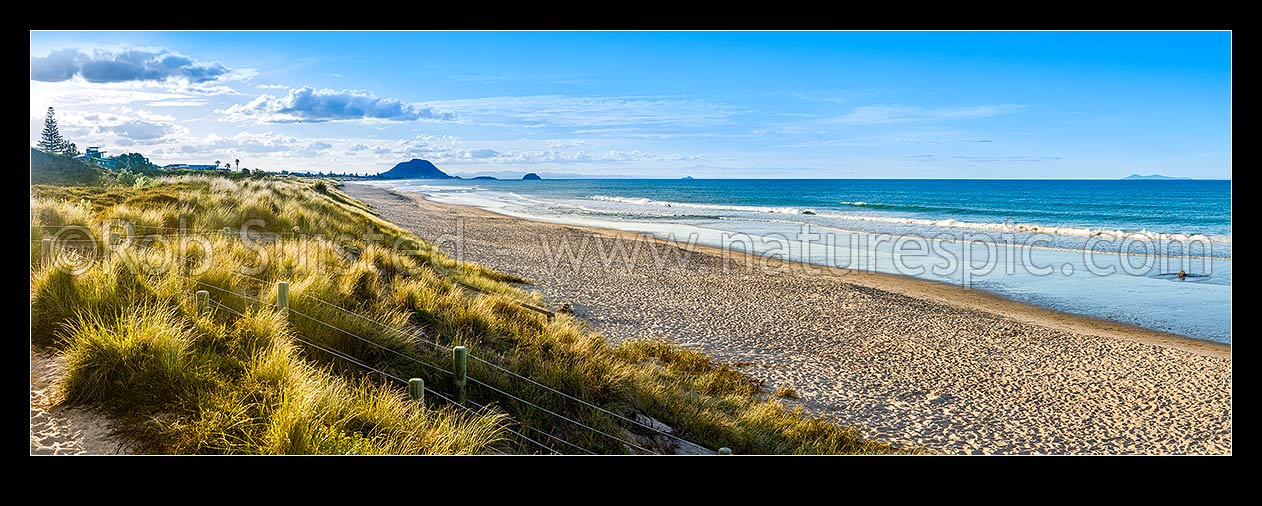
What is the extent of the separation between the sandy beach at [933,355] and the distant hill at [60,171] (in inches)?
414

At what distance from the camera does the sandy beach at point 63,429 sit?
3.85m

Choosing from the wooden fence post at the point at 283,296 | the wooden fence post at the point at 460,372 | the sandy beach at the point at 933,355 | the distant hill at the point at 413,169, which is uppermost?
the distant hill at the point at 413,169

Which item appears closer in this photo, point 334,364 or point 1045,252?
point 334,364

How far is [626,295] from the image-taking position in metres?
14.2

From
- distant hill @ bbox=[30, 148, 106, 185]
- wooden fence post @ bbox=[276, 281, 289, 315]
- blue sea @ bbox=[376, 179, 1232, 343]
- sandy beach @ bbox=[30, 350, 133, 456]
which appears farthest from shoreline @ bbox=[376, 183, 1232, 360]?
distant hill @ bbox=[30, 148, 106, 185]

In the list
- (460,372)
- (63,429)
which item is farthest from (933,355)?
(63,429)

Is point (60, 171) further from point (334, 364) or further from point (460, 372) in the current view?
point (460, 372)

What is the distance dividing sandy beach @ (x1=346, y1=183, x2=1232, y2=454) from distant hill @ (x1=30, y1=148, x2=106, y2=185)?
1052cm

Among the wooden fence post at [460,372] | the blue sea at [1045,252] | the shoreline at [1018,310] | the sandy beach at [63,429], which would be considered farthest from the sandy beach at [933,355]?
the sandy beach at [63,429]

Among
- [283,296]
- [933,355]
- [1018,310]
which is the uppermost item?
[283,296]

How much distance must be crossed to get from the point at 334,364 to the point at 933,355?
8.17m

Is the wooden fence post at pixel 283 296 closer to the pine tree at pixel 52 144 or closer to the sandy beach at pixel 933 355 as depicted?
the sandy beach at pixel 933 355

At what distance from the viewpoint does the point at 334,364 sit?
5.89 metres
